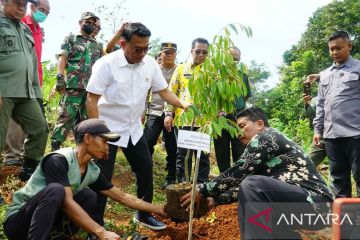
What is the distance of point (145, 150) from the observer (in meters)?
3.50

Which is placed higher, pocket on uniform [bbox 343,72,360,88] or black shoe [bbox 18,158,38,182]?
pocket on uniform [bbox 343,72,360,88]

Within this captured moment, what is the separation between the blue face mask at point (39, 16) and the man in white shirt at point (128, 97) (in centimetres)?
184

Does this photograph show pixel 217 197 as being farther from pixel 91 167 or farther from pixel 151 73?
pixel 151 73

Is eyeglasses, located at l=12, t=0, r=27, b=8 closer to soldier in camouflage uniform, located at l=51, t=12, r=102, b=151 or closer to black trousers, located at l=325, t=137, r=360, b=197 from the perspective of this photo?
soldier in camouflage uniform, located at l=51, t=12, r=102, b=151

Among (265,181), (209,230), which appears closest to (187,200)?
(209,230)

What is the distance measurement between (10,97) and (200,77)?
183 cm

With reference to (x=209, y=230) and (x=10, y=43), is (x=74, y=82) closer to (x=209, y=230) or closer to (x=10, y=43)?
(x=10, y=43)

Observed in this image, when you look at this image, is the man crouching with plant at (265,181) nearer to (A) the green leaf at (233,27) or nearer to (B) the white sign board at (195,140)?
(B) the white sign board at (195,140)

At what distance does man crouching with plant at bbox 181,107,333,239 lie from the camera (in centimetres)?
234

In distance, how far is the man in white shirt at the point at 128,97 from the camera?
3240 mm

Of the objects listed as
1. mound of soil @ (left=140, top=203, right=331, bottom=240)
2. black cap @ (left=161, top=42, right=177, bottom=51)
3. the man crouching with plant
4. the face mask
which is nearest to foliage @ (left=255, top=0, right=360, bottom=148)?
black cap @ (left=161, top=42, right=177, bottom=51)

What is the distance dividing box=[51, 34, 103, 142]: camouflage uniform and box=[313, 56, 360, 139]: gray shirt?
274 cm

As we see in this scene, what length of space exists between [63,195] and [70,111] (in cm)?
218

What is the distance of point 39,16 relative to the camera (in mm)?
4719
